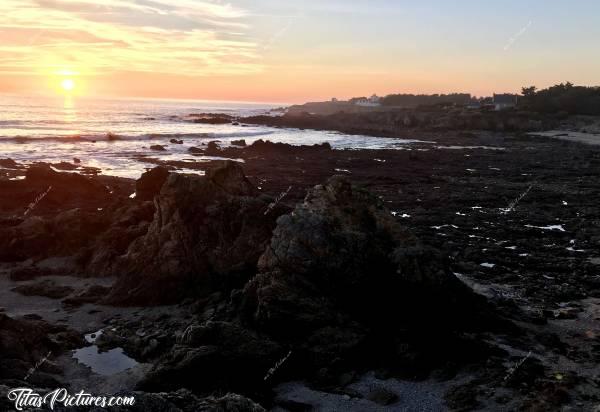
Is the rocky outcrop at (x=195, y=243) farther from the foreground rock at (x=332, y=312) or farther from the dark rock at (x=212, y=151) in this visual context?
the dark rock at (x=212, y=151)

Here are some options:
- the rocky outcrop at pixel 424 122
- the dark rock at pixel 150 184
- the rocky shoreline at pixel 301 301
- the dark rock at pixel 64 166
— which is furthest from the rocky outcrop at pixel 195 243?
the rocky outcrop at pixel 424 122

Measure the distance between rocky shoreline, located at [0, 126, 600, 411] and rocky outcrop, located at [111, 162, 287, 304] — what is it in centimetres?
6

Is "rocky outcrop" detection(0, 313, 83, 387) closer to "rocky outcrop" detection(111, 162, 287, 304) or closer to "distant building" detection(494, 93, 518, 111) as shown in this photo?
"rocky outcrop" detection(111, 162, 287, 304)

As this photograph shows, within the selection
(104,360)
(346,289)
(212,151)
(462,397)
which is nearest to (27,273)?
(104,360)

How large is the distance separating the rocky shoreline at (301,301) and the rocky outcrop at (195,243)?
0.21 feet

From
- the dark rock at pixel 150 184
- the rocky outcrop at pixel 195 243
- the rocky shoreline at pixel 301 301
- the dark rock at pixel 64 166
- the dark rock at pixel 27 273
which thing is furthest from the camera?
the dark rock at pixel 64 166

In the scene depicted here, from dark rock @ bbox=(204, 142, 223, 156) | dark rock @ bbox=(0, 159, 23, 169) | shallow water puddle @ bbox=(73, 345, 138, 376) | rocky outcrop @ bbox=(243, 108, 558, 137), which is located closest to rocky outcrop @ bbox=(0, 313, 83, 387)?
shallow water puddle @ bbox=(73, 345, 138, 376)

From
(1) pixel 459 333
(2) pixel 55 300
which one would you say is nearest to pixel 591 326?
(1) pixel 459 333

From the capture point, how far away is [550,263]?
2475 centimetres

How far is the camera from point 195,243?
22.1 metres

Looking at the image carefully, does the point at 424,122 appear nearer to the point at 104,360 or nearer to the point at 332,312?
the point at 332,312

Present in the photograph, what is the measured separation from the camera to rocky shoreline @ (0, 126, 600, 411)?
45.2ft

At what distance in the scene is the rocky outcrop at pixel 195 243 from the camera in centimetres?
2088

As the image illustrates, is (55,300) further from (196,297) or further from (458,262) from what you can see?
(458,262)
